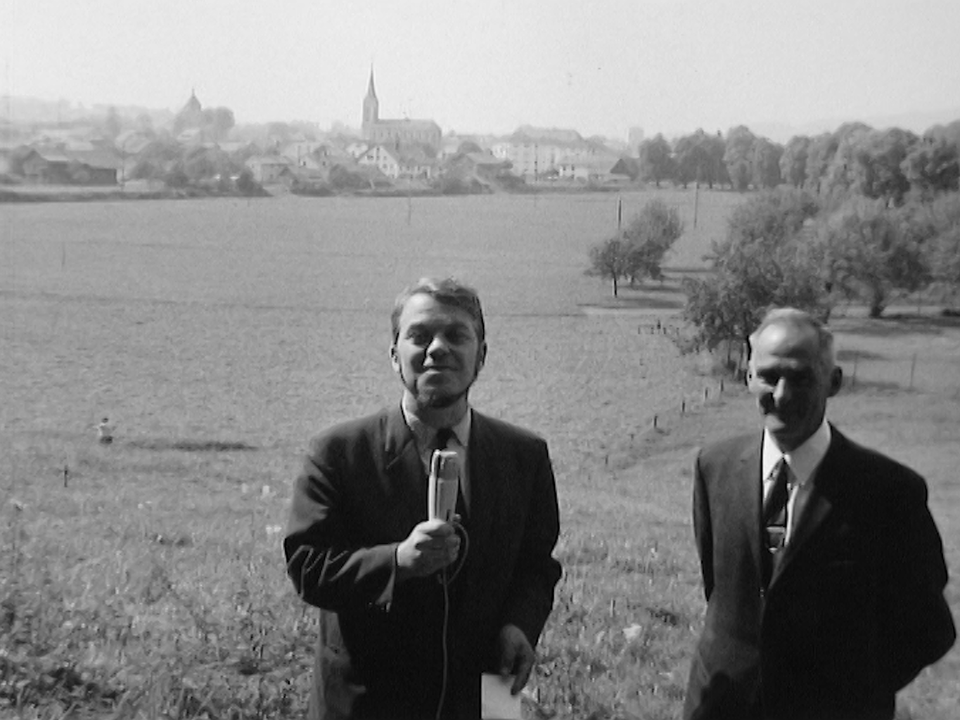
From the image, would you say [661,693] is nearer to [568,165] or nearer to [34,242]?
[568,165]

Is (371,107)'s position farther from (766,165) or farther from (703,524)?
(703,524)

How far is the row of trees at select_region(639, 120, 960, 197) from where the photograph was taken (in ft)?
13.7

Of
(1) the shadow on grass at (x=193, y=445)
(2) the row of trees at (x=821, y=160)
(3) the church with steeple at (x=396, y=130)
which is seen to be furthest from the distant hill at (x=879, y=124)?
(1) the shadow on grass at (x=193, y=445)

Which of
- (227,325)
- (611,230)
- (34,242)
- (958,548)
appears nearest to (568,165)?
(611,230)

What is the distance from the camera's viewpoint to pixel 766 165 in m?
4.32

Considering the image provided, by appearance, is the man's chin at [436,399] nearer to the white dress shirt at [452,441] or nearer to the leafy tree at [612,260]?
the white dress shirt at [452,441]

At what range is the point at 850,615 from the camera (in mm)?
1980

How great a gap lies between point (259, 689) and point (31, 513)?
174cm

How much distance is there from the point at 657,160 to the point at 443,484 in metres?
A: 2.94

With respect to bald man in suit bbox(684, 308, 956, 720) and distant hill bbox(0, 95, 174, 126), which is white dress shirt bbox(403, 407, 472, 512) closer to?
bald man in suit bbox(684, 308, 956, 720)

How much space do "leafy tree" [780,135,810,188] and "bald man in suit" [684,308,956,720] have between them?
241 centimetres

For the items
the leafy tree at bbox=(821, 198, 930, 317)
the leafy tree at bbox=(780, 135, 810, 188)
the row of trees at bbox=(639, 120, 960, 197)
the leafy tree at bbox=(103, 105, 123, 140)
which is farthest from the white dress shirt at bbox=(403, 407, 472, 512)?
the leafy tree at bbox=(103, 105, 123, 140)

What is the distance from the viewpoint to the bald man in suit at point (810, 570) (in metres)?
1.97

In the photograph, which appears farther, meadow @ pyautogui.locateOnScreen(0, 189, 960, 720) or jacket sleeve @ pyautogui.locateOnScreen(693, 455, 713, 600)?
meadow @ pyautogui.locateOnScreen(0, 189, 960, 720)
